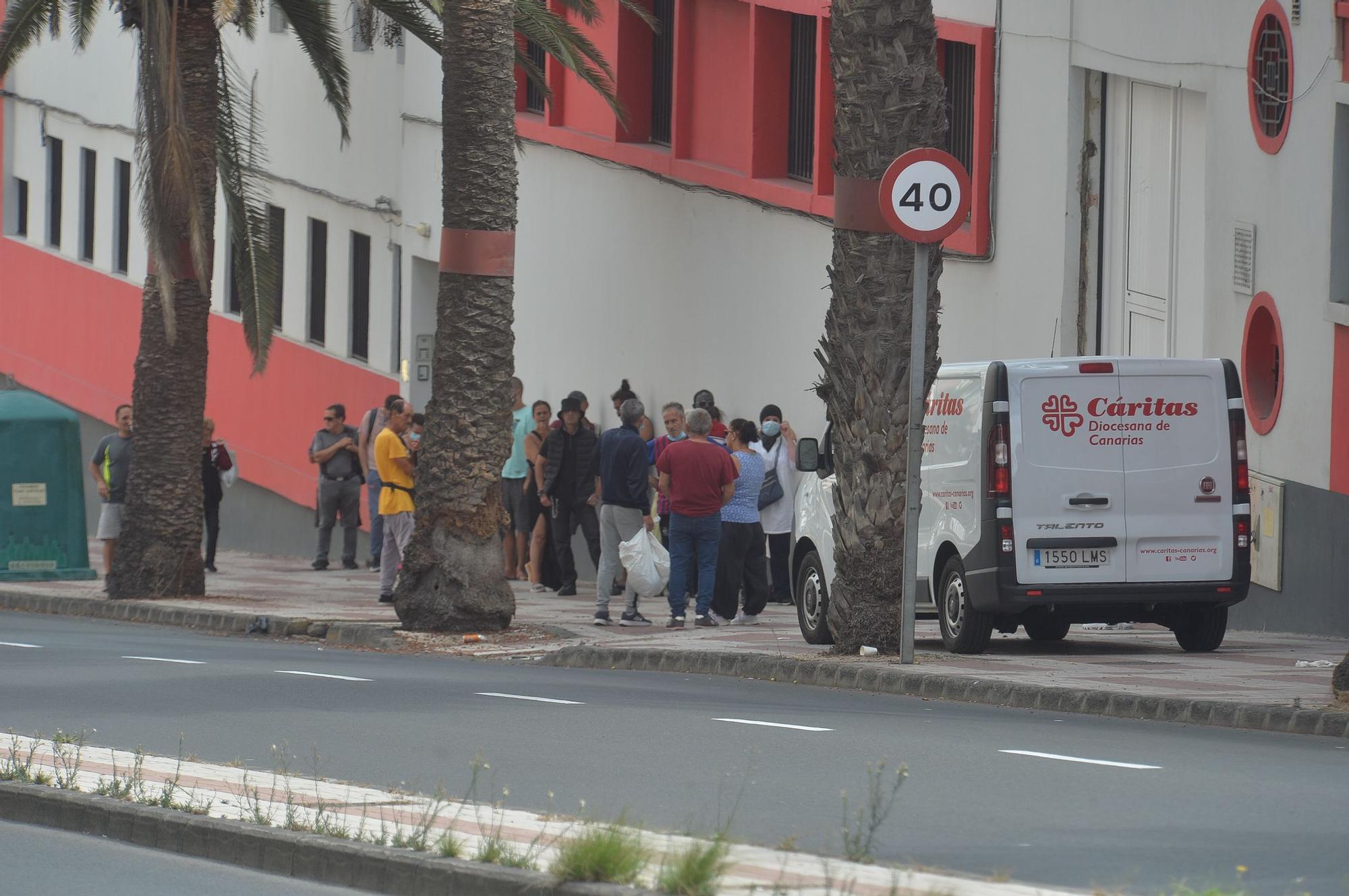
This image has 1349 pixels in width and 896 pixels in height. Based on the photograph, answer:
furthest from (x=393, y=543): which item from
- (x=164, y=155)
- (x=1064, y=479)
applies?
(x=1064, y=479)

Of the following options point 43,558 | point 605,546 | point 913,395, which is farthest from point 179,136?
point 913,395

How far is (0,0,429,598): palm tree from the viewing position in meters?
21.1

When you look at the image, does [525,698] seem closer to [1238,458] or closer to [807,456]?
[807,456]

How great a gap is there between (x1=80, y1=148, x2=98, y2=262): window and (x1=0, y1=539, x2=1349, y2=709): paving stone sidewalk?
61.9ft

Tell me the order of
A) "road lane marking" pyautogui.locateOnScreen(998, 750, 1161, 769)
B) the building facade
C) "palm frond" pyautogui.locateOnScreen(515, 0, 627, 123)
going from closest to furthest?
"road lane marking" pyautogui.locateOnScreen(998, 750, 1161, 769) → the building facade → "palm frond" pyautogui.locateOnScreen(515, 0, 627, 123)

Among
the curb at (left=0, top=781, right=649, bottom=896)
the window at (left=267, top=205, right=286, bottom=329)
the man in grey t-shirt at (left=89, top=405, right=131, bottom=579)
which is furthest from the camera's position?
the window at (left=267, top=205, right=286, bottom=329)

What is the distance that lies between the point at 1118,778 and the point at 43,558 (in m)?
18.4

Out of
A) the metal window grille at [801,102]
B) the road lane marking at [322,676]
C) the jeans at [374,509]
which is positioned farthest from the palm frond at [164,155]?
the metal window grille at [801,102]

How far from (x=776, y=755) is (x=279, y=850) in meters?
3.13

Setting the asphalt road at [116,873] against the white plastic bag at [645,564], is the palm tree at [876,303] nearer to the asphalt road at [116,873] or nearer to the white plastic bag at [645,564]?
the white plastic bag at [645,564]

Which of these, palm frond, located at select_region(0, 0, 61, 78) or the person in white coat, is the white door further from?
palm frond, located at select_region(0, 0, 61, 78)

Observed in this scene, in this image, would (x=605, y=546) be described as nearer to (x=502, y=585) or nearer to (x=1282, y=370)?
(x=502, y=585)

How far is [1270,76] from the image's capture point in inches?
741

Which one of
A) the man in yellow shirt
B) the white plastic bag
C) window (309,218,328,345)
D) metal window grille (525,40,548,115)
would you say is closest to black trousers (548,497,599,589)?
the man in yellow shirt
